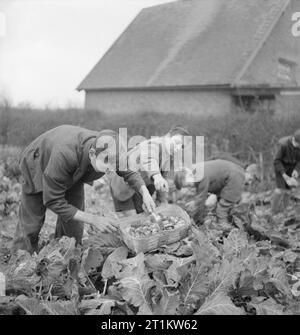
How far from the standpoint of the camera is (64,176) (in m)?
3.42

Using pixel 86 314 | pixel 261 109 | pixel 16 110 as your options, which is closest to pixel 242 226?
pixel 86 314

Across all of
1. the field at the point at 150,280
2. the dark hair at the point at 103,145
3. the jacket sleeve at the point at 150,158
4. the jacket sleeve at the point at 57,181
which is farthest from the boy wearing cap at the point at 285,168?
the jacket sleeve at the point at 57,181

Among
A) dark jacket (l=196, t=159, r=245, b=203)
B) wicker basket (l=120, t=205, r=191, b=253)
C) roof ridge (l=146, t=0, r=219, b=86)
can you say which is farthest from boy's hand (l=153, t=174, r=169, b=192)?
roof ridge (l=146, t=0, r=219, b=86)

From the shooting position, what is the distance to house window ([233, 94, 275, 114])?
11.3 meters

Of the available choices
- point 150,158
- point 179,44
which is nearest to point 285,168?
point 150,158

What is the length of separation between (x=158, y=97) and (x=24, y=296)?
57.9ft

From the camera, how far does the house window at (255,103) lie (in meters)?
11.3

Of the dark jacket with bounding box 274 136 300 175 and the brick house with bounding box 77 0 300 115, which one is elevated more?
the brick house with bounding box 77 0 300 115

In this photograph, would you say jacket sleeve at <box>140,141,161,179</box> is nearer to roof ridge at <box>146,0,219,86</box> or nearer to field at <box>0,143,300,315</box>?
field at <box>0,143,300,315</box>

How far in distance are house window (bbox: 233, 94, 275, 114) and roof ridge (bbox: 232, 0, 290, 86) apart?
706 mm

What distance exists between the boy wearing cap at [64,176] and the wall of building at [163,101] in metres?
10.4

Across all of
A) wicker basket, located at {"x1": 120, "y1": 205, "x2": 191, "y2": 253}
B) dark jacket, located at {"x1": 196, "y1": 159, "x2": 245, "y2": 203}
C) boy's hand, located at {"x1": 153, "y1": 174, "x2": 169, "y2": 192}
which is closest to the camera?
wicker basket, located at {"x1": 120, "y1": 205, "x2": 191, "y2": 253}

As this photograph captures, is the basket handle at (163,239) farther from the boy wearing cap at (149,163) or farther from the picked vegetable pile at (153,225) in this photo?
the boy wearing cap at (149,163)

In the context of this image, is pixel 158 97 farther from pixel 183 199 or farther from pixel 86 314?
pixel 86 314
